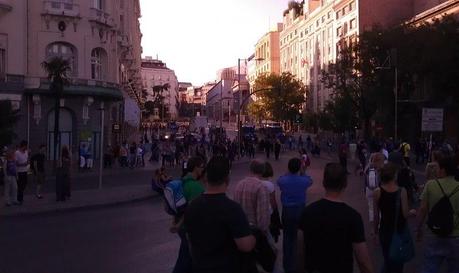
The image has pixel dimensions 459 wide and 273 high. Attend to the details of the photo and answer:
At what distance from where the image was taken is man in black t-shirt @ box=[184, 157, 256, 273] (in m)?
4.20

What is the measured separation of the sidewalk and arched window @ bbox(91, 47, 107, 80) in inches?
794

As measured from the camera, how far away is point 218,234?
167 inches

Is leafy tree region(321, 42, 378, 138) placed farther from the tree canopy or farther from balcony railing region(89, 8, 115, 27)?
balcony railing region(89, 8, 115, 27)

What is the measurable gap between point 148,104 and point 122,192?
116 metres

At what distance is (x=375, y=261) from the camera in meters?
9.05

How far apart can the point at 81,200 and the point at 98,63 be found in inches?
960

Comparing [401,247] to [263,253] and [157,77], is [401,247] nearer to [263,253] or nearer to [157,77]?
[263,253]

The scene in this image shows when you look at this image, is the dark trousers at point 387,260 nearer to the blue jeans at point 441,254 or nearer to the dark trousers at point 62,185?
the blue jeans at point 441,254

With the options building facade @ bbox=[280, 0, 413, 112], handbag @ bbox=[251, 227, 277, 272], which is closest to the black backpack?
handbag @ bbox=[251, 227, 277, 272]

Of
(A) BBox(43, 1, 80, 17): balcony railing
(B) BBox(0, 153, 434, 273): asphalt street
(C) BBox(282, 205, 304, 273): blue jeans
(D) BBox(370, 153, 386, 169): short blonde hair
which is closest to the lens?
(C) BBox(282, 205, 304, 273): blue jeans

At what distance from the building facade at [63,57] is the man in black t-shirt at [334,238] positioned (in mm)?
34097

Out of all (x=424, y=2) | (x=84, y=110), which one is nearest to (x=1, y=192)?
(x=84, y=110)

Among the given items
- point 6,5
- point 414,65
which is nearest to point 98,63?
point 6,5

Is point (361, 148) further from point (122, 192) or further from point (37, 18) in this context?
point (37, 18)
